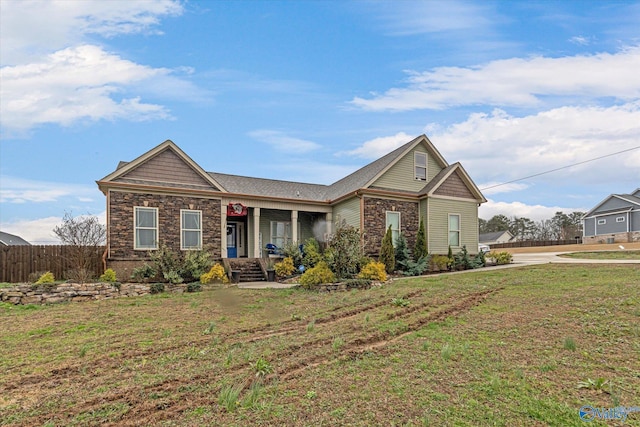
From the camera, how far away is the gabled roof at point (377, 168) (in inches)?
711

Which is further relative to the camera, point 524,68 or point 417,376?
point 524,68

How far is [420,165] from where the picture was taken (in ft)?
63.2

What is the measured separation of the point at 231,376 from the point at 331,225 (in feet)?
49.8

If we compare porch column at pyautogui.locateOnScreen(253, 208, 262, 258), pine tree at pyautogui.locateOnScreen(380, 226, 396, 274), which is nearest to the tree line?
pine tree at pyautogui.locateOnScreen(380, 226, 396, 274)

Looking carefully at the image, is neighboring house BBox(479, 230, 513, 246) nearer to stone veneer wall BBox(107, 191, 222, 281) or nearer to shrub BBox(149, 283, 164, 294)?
stone veneer wall BBox(107, 191, 222, 281)

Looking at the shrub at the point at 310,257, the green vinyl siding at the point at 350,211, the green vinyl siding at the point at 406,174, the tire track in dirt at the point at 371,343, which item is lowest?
the tire track in dirt at the point at 371,343

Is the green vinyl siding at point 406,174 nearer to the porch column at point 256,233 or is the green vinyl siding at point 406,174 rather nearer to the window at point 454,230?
the window at point 454,230

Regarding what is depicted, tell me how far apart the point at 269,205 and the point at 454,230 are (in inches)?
370

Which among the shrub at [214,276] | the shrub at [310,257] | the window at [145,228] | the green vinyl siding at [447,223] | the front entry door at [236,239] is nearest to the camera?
the shrub at [214,276]

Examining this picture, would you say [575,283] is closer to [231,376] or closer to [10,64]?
[231,376]

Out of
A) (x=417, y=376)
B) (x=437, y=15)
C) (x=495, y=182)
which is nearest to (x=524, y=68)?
(x=437, y=15)

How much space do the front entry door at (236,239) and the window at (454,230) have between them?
1049 cm

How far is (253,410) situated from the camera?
3.70 meters

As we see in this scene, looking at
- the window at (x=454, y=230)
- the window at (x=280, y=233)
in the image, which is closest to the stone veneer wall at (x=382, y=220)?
the window at (x=454, y=230)
